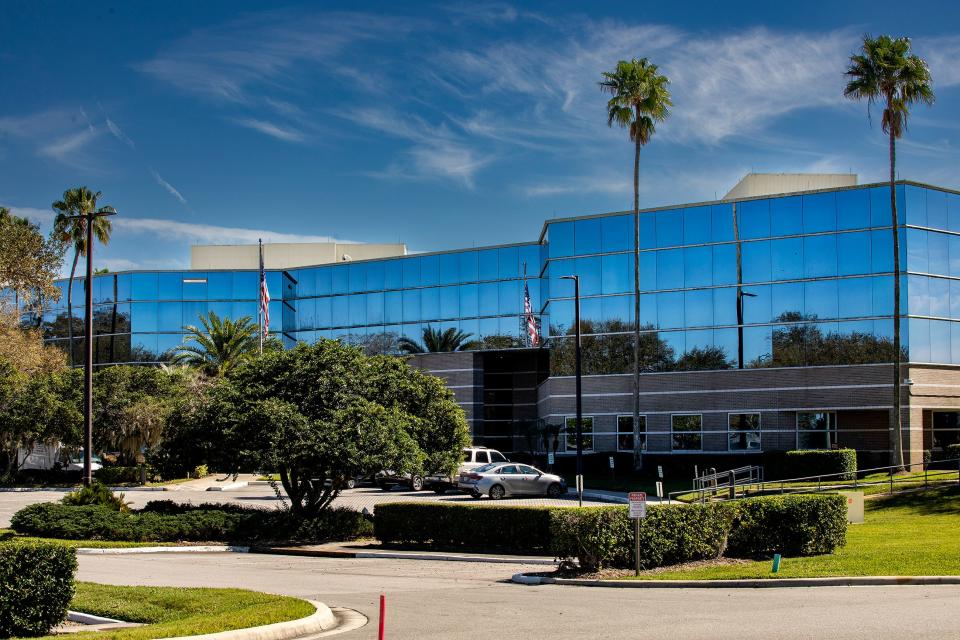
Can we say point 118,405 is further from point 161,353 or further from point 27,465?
point 27,465

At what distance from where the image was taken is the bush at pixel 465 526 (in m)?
23.9

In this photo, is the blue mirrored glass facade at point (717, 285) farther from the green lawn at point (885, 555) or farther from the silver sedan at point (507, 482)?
the green lawn at point (885, 555)

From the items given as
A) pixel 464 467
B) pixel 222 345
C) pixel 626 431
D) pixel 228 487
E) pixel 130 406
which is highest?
pixel 222 345

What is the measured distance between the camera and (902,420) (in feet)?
147

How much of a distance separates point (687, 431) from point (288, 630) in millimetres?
39426

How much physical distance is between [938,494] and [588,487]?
50.3 feet

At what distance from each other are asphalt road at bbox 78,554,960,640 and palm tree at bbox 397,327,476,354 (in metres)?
38.7

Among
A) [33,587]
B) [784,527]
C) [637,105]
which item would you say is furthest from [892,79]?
[33,587]

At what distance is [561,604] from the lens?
1500cm

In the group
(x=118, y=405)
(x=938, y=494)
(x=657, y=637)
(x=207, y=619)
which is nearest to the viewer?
(x=657, y=637)

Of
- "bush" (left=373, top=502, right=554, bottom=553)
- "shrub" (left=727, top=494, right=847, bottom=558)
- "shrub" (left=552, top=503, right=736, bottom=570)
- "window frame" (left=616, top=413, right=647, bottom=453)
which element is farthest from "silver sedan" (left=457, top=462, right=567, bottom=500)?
"shrub" (left=552, top=503, right=736, bottom=570)

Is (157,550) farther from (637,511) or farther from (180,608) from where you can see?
(637,511)

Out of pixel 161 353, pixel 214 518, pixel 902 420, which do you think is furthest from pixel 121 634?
pixel 161 353

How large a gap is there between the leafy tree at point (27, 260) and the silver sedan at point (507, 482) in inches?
1057
